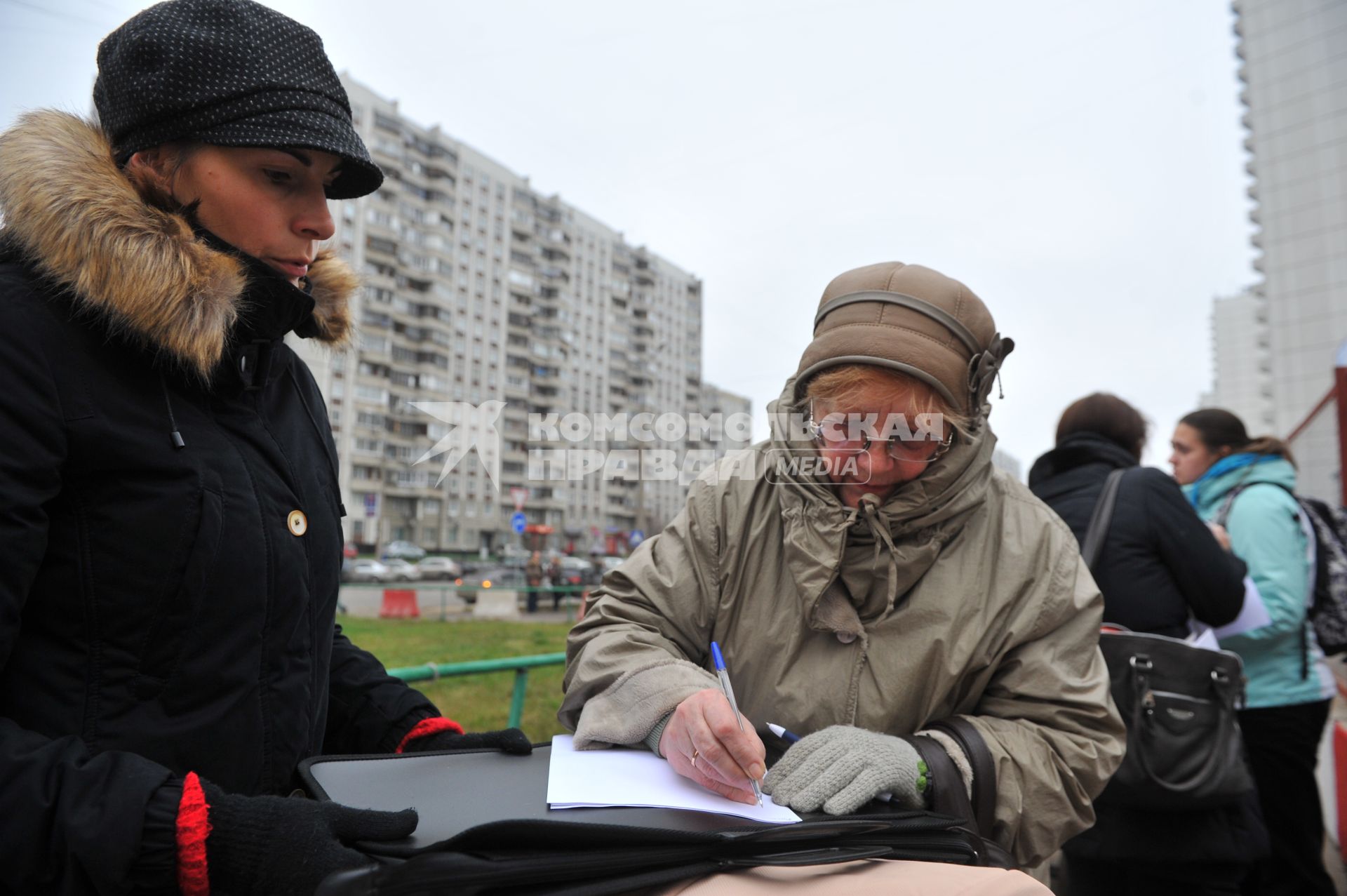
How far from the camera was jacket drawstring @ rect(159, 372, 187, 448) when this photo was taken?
1.10m

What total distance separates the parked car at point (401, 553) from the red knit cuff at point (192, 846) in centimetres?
5023

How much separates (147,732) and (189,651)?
0.36 feet

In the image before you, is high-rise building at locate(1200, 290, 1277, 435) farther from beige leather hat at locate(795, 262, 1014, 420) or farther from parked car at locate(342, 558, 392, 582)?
beige leather hat at locate(795, 262, 1014, 420)

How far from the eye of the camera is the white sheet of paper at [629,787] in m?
1.05

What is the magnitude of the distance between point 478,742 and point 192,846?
19.6 inches

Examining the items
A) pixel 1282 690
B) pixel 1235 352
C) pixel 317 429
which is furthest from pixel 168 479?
pixel 1235 352

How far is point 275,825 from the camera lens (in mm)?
922

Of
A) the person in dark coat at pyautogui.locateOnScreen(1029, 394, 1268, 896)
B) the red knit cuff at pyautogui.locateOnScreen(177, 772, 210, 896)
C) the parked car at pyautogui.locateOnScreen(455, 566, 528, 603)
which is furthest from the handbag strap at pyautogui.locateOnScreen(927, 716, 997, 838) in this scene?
the parked car at pyautogui.locateOnScreen(455, 566, 528, 603)

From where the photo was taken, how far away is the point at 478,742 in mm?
1352

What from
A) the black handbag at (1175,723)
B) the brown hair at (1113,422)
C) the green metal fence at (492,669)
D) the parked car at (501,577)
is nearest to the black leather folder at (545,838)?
the black handbag at (1175,723)

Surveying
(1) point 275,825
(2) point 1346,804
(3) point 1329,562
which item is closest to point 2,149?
(1) point 275,825

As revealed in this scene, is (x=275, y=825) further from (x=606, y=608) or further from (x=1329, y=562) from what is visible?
(x=1329, y=562)

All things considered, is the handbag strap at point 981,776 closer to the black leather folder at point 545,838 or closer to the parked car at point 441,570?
the black leather folder at point 545,838

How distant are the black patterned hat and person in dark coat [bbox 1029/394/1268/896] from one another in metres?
2.54
